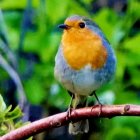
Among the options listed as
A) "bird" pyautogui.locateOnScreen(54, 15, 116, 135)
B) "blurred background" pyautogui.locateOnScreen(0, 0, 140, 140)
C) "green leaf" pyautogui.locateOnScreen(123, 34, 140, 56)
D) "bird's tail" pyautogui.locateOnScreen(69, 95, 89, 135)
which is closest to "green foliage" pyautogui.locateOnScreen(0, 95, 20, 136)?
"bird's tail" pyautogui.locateOnScreen(69, 95, 89, 135)

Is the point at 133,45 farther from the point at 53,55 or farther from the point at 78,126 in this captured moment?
the point at 78,126

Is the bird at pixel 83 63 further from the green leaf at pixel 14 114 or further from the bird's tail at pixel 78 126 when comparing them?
the green leaf at pixel 14 114

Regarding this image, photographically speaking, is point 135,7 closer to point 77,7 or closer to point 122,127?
point 77,7

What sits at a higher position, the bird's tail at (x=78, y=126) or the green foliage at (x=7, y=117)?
the bird's tail at (x=78, y=126)

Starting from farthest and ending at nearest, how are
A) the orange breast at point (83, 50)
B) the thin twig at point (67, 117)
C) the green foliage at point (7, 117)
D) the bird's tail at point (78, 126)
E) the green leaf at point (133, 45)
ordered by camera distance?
the green leaf at point (133, 45)
the orange breast at point (83, 50)
the bird's tail at point (78, 126)
the green foliage at point (7, 117)
the thin twig at point (67, 117)

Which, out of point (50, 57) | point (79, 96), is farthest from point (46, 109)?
point (79, 96)

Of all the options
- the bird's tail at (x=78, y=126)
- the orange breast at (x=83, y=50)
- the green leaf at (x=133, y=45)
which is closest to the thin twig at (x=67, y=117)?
the bird's tail at (x=78, y=126)

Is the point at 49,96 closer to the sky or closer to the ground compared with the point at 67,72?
closer to the sky
